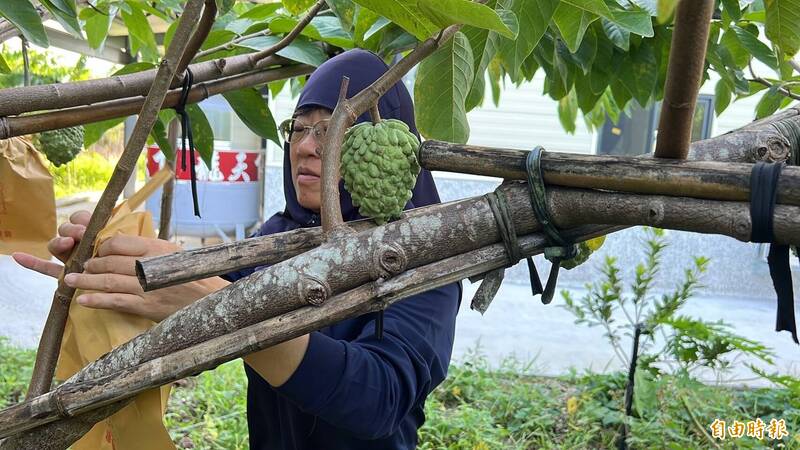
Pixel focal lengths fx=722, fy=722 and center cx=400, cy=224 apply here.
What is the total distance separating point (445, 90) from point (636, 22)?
0.66ft

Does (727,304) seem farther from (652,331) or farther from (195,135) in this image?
(195,135)

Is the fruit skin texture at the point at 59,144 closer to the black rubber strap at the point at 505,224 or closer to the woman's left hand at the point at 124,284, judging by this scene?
the woman's left hand at the point at 124,284

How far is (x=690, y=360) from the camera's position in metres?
2.79

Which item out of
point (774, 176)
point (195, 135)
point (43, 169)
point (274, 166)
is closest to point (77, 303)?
point (43, 169)

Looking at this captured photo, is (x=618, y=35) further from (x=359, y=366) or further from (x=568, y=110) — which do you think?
(x=568, y=110)

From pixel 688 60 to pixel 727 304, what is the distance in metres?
5.63

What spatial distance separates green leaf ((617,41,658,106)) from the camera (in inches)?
46.4

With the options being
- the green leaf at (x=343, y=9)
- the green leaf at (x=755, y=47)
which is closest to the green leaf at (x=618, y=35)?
the green leaf at (x=755, y=47)

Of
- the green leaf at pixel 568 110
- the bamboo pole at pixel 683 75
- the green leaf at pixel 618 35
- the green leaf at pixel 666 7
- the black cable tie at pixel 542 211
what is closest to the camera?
the green leaf at pixel 666 7

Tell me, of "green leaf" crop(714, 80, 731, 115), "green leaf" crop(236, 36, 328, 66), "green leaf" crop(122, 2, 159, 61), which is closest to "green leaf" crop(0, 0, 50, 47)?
"green leaf" crop(236, 36, 328, 66)

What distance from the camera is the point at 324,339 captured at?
875 millimetres

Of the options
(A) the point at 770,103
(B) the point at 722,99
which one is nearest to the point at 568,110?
(B) the point at 722,99

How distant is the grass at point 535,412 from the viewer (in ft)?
8.80

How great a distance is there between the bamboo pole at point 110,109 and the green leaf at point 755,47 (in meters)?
0.74
